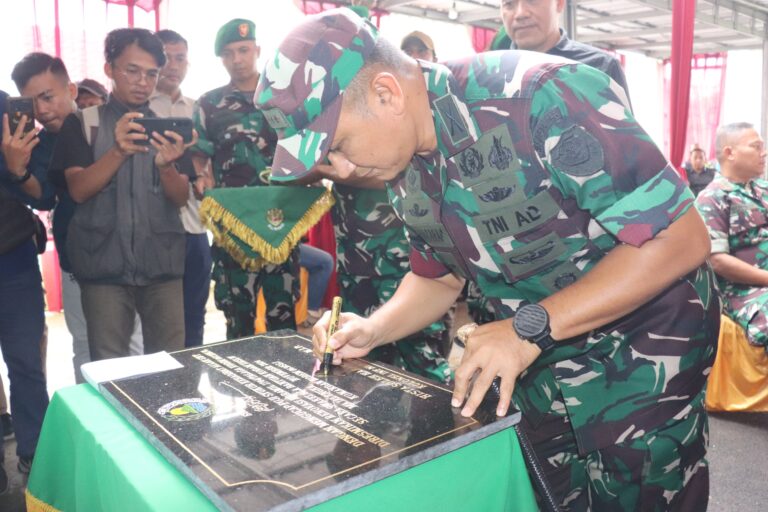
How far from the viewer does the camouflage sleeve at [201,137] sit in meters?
2.49

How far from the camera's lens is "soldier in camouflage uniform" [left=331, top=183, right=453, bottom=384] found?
85.5 inches

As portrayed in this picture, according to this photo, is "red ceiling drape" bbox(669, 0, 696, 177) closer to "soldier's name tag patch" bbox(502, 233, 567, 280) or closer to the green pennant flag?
the green pennant flag

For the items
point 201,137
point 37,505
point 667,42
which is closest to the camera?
point 37,505

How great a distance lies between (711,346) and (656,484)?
0.77 ft

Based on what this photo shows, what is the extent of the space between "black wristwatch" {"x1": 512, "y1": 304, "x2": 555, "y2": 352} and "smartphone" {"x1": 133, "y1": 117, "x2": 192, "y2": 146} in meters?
1.55

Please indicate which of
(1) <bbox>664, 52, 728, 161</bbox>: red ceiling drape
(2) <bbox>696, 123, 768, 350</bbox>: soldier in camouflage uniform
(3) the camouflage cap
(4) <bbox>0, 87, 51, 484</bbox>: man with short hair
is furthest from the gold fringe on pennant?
(1) <bbox>664, 52, 728, 161</bbox>: red ceiling drape

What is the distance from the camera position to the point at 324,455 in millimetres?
726

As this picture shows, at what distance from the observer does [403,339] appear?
2.24 meters

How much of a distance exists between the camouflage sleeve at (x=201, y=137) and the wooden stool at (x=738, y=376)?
2245 millimetres

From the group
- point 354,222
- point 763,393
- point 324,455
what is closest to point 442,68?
point 324,455

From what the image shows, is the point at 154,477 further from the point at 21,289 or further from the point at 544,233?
the point at 21,289

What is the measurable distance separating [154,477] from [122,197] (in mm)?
1514

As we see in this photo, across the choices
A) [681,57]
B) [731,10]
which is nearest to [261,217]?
[681,57]

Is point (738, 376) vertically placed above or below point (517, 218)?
below
